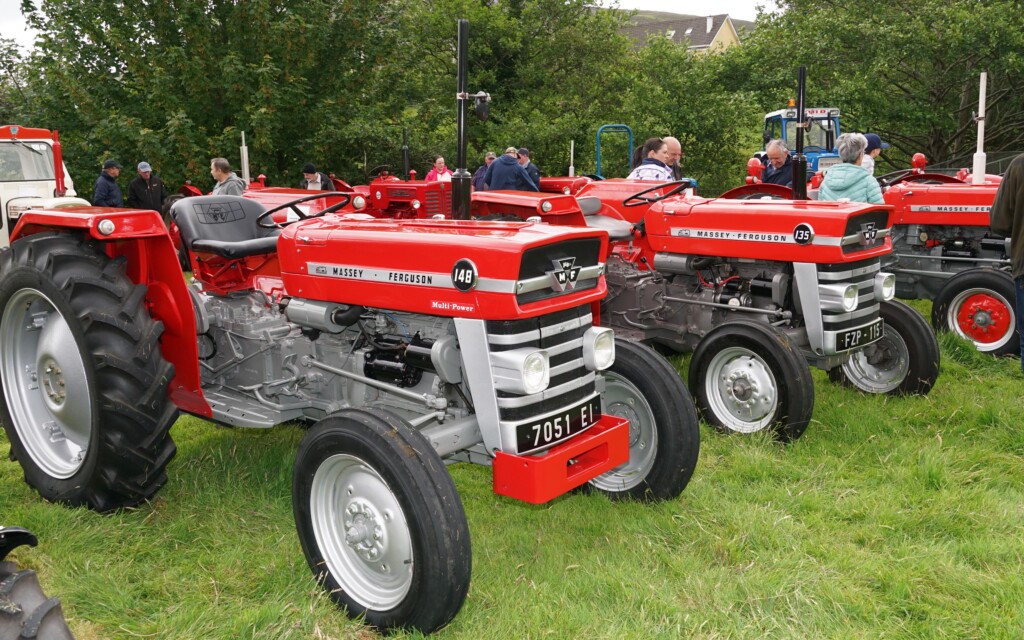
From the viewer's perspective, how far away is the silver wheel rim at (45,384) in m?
3.37

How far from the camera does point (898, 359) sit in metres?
5.20

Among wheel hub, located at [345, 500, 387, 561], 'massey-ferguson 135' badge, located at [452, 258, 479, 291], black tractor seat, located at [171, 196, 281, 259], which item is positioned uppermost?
black tractor seat, located at [171, 196, 281, 259]

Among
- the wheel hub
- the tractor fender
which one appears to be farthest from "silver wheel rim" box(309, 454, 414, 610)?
the tractor fender

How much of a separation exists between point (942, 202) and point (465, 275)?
5625 millimetres

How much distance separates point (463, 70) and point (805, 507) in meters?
2.29

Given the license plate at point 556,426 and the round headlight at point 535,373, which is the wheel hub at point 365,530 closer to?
the license plate at point 556,426

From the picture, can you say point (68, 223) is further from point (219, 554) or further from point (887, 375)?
point (887, 375)

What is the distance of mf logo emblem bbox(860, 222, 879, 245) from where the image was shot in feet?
15.2

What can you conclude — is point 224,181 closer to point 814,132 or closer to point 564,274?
point 564,274

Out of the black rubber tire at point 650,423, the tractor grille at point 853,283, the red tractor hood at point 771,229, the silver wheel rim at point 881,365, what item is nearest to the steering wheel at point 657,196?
the red tractor hood at point 771,229

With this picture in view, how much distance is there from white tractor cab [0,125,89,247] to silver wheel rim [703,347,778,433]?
7.92 metres

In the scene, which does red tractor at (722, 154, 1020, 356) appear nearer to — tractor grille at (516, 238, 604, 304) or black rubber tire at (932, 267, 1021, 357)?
black rubber tire at (932, 267, 1021, 357)

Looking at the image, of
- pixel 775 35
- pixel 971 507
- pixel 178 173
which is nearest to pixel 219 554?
pixel 971 507

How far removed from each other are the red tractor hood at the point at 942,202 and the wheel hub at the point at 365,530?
581 cm
